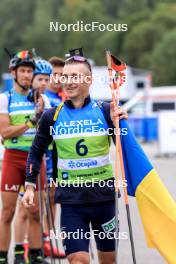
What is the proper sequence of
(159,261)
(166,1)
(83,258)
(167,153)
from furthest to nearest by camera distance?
(166,1) < (167,153) < (159,261) < (83,258)

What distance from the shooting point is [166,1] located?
382ft

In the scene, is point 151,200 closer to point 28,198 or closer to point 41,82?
point 28,198

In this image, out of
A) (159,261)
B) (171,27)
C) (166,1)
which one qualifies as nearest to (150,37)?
(171,27)

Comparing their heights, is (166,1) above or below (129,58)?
above

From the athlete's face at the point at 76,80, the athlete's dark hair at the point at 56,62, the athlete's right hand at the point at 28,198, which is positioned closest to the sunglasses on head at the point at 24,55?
the athlete's dark hair at the point at 56,62

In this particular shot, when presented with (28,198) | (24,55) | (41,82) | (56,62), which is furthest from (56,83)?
(28,198)

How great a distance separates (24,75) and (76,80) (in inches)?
76.6

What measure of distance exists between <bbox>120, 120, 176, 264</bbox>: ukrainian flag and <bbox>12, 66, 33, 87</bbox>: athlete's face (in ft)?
6.51

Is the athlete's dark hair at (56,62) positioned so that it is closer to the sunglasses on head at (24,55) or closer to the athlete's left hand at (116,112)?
the sunglasses on head at (24,55)

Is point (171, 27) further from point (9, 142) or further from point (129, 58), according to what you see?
point (9, 142)

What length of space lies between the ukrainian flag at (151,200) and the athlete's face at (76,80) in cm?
46

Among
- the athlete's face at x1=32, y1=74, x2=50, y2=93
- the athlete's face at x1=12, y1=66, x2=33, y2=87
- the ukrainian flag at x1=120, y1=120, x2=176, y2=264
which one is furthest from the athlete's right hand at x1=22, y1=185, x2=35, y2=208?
the athlete's face at x1=32, y1=74, x2=50, y2=93

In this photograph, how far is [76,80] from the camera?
493 cm

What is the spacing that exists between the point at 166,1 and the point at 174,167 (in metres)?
101
